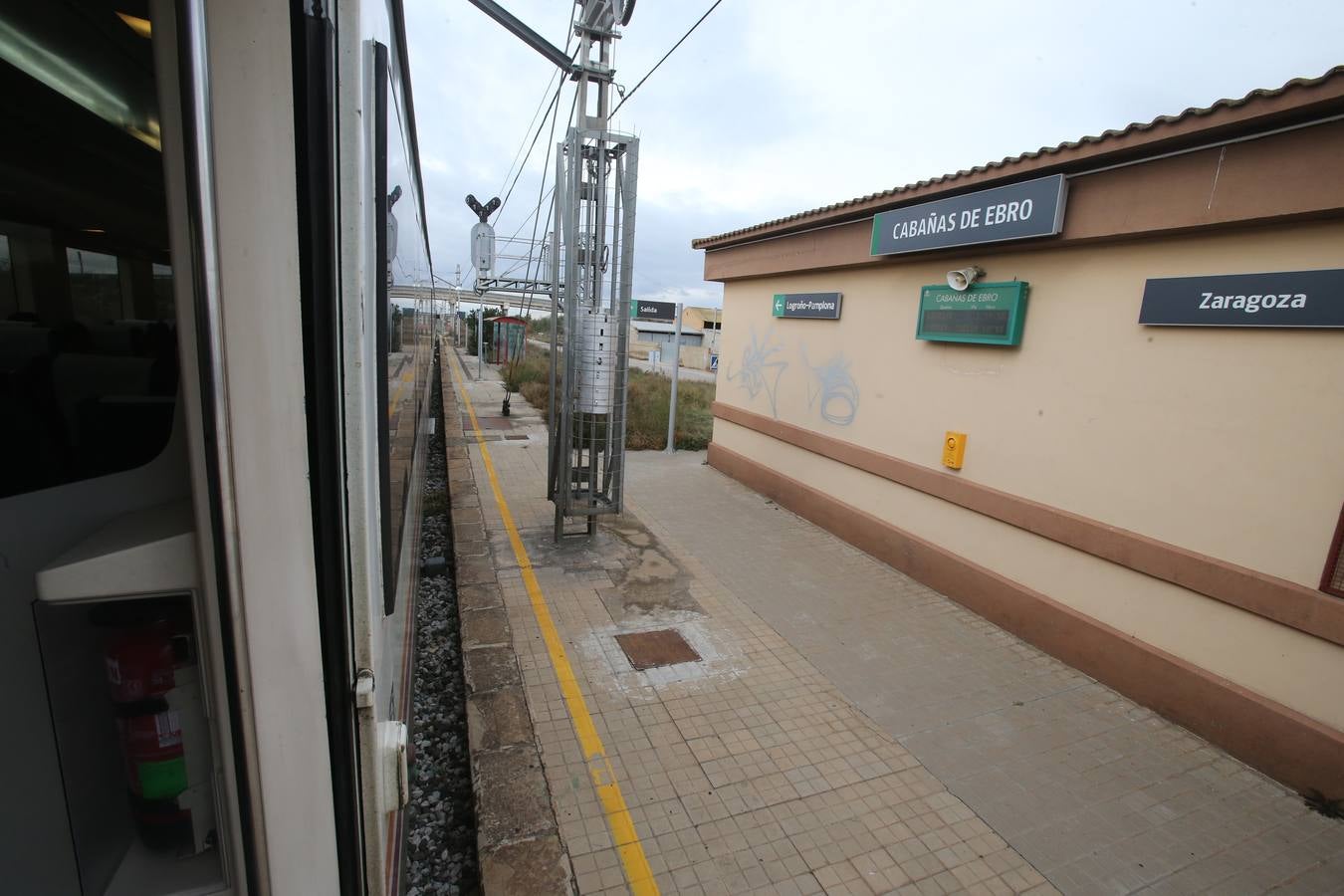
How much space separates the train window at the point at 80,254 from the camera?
151 centimetres

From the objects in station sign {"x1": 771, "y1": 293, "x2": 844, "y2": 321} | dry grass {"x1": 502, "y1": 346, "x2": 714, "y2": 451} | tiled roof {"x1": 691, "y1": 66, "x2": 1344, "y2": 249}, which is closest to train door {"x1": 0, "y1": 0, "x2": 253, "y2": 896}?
tiled roof {"x1": 691, "y1": 66, "x2": 1344, "y2": 249}

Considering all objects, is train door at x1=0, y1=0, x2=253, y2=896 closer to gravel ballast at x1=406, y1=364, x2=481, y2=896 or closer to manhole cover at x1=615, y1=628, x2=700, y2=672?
gravel ballast at x1=406, y1=364, x2=481, y2=896

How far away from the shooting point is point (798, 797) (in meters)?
3.34

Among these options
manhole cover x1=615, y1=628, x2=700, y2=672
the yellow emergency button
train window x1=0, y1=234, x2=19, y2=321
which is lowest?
manhole cover x1=615, y1=628, x2=700, y2=672

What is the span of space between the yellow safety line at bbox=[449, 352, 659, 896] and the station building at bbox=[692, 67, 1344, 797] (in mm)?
3618

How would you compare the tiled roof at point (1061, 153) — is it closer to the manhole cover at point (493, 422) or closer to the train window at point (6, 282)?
the train window at point (6, 282)

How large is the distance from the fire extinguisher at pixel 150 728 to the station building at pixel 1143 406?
16.8ft

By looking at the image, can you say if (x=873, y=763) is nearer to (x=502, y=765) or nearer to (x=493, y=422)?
(x=502, y=765)

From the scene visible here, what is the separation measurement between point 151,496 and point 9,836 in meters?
0.74

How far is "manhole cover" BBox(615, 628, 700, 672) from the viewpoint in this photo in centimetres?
455

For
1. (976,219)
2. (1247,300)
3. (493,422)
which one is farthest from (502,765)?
(493,422)

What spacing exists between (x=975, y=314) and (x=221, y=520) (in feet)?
19.2

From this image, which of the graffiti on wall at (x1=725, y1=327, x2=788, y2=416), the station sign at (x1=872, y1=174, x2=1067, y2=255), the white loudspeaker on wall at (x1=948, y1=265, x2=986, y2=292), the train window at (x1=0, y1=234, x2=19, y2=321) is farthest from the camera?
the graffiti on wall at (x1=725, y1=327, x2=788, y2=416)

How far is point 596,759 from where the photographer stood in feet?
11.5
